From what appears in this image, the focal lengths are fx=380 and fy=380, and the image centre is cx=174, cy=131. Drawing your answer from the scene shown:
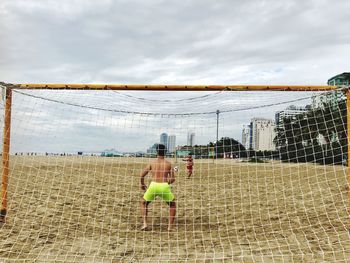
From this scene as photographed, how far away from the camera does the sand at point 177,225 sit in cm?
489

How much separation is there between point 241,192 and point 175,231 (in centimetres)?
446

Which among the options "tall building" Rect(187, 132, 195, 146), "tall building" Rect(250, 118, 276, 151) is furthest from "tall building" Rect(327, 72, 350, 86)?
"tall building" Rect(187, 132, 195, 146)

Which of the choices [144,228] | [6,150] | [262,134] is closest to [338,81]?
[262,134]

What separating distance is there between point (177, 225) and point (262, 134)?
3823 mm

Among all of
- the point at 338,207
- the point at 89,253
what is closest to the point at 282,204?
the point at 338,207

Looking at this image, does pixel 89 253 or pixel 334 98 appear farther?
pixel 334 98

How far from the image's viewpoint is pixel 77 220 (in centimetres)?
672

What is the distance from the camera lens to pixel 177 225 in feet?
21.7

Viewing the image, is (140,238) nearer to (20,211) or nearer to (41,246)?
(41,246)

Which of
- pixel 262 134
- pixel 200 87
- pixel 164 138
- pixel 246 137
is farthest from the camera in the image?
pixel 262 134

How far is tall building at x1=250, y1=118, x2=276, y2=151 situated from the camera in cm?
851

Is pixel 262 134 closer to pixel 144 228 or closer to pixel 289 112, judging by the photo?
pixel 289 112

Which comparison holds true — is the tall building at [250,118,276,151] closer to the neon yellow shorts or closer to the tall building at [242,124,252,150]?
the tall building at [242,124,252,150]

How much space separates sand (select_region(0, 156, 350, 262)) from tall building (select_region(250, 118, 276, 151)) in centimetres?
127
